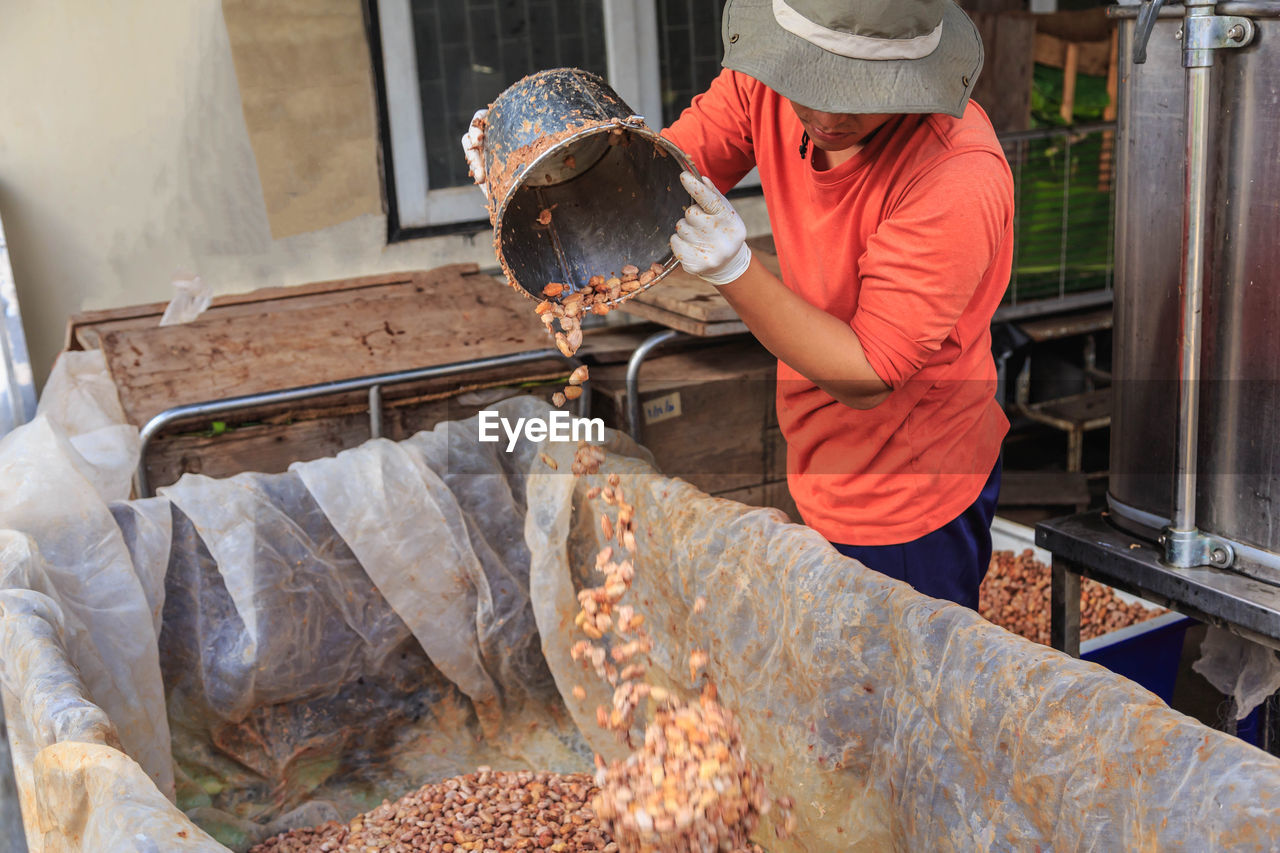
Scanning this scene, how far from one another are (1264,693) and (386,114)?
2548mm

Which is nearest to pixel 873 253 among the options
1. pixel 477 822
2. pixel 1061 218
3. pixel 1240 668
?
pixel 1240 668

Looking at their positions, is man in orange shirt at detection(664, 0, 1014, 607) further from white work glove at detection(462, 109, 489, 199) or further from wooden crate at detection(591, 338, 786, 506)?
wooden crate at detection(591, 338, 786, 506)

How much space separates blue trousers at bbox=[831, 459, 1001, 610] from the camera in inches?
70.8

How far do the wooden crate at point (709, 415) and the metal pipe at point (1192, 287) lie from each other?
50.9 inches

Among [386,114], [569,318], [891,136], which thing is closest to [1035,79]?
[386,114]

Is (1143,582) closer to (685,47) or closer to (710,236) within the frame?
(710,236)

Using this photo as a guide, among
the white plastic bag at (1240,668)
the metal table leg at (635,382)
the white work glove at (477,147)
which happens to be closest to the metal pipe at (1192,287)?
the white plastic bag at (1240,668)

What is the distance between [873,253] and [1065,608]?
30.4 inches

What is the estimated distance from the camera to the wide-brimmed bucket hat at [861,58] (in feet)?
4.49

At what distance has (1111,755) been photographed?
1206 mm

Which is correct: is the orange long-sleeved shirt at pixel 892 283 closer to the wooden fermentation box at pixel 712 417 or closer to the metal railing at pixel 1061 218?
the wooden fermentation box at pixel 712 417

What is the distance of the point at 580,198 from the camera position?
1.74 m

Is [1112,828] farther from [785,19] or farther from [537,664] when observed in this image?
[537,664]

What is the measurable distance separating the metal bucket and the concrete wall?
165cm
